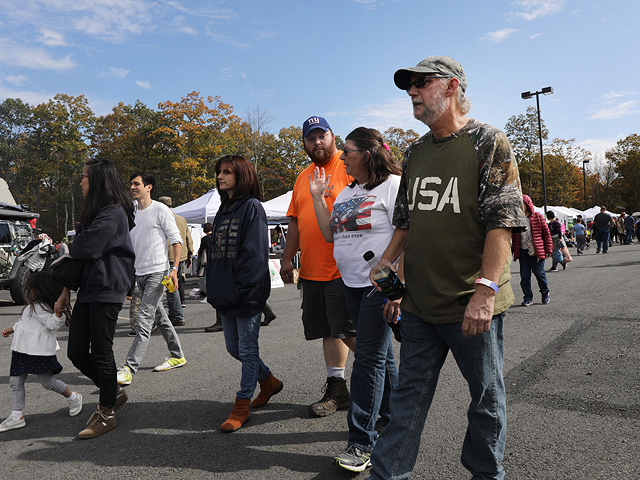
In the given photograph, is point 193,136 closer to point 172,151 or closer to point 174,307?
point 172,151

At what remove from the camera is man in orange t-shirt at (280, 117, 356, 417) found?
3.22m

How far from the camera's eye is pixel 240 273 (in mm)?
3361

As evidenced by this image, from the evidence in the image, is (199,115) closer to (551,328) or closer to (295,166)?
(295,166)

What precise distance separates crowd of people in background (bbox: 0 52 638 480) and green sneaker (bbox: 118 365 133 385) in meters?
0.02

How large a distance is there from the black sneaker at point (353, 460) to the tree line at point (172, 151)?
29553mm

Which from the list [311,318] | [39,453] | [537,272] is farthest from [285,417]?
[537,272]

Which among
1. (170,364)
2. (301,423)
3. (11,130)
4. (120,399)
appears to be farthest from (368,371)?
(11,130)

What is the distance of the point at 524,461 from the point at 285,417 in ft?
5.35

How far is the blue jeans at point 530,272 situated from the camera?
7887mm

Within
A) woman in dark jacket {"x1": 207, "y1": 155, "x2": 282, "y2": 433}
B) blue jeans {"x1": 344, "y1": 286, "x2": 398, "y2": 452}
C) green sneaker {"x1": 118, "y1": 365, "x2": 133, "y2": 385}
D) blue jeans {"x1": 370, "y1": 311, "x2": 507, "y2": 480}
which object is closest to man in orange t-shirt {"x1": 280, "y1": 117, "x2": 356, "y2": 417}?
woman in dark jacket {"x1": 207, "y1": 155, "x2": 282, "y2": 433}

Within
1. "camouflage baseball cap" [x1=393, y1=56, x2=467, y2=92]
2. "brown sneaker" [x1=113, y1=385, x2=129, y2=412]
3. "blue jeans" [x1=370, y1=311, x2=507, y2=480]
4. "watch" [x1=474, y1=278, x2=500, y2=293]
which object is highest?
"camouflage baseball cap" [x1=393, y1=56, x2=467, y2=92]

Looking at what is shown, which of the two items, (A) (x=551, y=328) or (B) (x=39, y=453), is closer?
(B) (x=39, y=453)

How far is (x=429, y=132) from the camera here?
2117 millimetres

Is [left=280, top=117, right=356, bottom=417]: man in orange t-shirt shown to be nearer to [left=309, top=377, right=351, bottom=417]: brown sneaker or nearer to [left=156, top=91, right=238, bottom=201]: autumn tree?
[left=309, top=377, right=351, bottom=417]: brown sneaker
